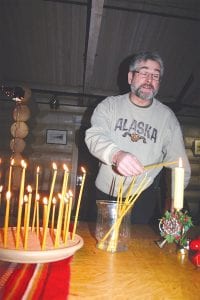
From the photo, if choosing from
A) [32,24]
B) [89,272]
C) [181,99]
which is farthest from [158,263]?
[181,99]

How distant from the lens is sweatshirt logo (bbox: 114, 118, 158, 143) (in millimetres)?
2840

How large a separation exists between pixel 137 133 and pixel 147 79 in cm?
56

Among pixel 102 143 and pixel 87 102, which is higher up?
pixel 87 102

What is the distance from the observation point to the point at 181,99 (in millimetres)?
7051

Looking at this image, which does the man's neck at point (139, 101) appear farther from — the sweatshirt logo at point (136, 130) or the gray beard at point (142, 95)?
the sweatshirt logo at point (136, 130)

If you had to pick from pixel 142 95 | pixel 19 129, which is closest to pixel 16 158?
pixel 19 129

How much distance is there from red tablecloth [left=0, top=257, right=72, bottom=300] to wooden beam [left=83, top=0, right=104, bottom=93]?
3684 millimetres

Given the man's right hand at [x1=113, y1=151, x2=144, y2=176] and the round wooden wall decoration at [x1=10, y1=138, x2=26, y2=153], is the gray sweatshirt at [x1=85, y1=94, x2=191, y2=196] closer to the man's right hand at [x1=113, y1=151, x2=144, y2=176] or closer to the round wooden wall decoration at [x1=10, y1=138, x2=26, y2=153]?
the man's right hand at [x1=113, y1=151, x2=144, y2=176]

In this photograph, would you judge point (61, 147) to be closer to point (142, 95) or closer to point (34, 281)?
point (142, 95)

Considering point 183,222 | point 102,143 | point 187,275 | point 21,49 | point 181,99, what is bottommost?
point 187,275

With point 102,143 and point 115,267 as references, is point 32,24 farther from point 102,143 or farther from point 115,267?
point 115,267

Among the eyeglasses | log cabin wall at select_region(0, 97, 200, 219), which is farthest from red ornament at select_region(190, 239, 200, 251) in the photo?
log cabin wall at select_region(0, 97, 200, 219)

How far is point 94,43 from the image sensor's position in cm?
482

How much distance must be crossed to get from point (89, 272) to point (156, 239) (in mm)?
811
